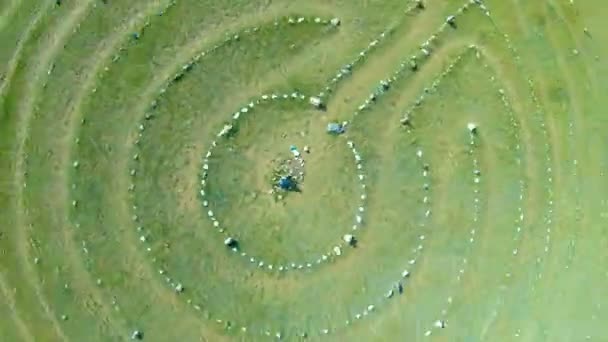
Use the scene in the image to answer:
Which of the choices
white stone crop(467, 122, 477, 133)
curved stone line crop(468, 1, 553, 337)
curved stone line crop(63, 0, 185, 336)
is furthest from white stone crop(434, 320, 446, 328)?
curved stone line crop(63, 0, 185, 336)

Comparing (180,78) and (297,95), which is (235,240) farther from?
(180,78)

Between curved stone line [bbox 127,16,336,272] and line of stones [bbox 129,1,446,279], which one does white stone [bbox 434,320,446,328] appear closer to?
line of stones [bbox 129,1,446,279]

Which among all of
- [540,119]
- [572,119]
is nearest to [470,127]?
[540,119]

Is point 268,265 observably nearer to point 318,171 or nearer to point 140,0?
point 318,171

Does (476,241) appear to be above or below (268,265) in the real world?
below

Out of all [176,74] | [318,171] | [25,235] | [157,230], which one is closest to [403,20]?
[318,171]

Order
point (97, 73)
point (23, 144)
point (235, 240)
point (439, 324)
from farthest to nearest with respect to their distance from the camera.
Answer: point (439, 324) < point (235, 240) < point (97, 73) < point (23, 144)
